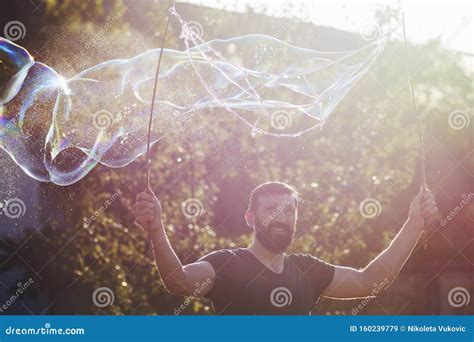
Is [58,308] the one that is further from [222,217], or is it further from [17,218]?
[222,217]

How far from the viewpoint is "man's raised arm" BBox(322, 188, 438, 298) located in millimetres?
3605


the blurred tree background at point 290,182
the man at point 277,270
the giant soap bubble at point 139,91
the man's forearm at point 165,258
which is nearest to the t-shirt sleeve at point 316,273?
the man at point 277,270

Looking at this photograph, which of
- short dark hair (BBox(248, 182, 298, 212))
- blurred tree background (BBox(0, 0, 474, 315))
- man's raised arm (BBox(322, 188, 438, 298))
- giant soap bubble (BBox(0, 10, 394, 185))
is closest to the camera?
man's raised arm (BBox(322, 188, 438, 298))

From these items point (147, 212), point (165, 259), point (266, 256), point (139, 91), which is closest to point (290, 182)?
point (139, 91)

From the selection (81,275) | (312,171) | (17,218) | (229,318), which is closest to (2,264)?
(17,218)

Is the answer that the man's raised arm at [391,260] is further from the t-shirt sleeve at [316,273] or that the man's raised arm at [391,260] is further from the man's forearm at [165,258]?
the man's forearm at [165,258]

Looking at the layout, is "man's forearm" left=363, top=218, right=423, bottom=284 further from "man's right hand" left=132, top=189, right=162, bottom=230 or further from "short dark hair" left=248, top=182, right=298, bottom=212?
"man's right hand" left=132, top=189, right=162, bottom=230

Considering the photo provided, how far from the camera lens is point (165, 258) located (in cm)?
328

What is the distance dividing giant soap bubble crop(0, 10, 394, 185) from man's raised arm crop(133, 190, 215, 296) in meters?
0.93

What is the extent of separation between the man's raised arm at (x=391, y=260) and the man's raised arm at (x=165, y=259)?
2.03 ft

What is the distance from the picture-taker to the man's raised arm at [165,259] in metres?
3.14

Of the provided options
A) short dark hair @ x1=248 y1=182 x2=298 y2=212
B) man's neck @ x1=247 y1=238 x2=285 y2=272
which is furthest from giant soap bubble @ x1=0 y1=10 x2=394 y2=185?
man's neck @ x1=247 y1=238 x2=285 y2=272

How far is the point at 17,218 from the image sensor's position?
497 cm

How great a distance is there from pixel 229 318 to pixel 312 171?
6.19 feet
